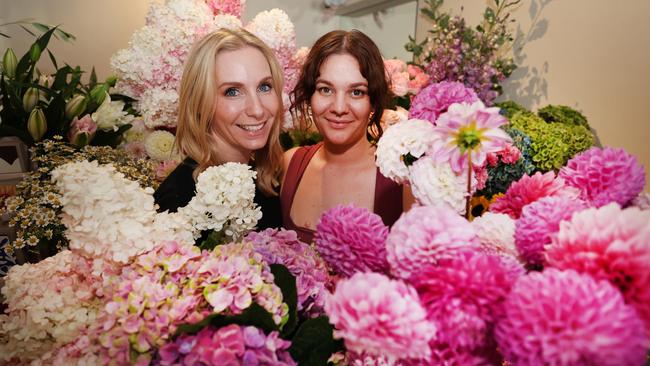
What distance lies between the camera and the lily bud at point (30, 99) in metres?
1.36

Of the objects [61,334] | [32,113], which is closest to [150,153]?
[32,113]

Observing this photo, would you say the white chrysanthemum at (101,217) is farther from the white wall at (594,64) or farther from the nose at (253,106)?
the white wall at (594,64)

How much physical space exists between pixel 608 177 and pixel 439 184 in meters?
0.21

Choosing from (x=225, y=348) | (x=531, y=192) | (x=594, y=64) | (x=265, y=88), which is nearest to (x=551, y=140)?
(x=594, y=64)

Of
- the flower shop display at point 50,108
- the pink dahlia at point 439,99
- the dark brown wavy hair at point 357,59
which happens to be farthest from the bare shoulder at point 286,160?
the pink dahlia at point 439,99

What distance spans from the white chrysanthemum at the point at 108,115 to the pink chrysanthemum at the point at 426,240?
1.36 m

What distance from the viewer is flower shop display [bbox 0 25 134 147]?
1.35 m

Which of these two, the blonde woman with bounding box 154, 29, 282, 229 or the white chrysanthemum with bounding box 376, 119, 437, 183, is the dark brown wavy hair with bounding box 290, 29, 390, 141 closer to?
the blonde woman with bounding box 154, 29, 282, 229

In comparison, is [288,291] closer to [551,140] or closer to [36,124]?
[36,124]

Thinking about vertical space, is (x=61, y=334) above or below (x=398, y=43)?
below

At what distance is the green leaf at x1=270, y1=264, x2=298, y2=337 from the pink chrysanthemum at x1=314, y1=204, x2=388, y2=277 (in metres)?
0.09

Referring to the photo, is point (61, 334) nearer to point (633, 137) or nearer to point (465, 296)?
point (465, 296)

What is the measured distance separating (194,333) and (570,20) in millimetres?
2284

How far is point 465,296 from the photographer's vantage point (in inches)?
16.9
